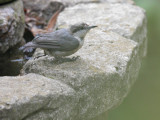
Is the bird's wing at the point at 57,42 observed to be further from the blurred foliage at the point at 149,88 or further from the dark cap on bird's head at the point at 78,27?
the blurred foliage at the point at 149,88

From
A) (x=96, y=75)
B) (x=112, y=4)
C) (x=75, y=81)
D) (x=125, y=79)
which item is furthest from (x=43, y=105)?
(x=112, y=4)

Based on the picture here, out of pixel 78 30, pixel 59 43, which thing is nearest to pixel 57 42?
pixel 59 43

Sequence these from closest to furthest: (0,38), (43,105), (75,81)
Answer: (43,105) → (75,81) → (0,38)

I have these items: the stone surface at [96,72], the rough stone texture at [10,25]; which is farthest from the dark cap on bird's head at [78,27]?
the rough stone texture at [10,25]

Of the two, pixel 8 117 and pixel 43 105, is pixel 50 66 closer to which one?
pixel 43 105

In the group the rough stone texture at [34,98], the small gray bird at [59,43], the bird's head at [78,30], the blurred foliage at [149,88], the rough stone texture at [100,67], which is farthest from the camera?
the blurred foliage at [149,88]

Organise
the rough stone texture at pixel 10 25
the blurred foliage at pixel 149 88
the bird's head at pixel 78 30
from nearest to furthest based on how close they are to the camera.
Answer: the bird's head at pixel 78 30
the blurred foliage at pixel 149 88
the rough stone texture at pixel 10 25

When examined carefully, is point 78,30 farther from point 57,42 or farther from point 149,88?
point 149,88
